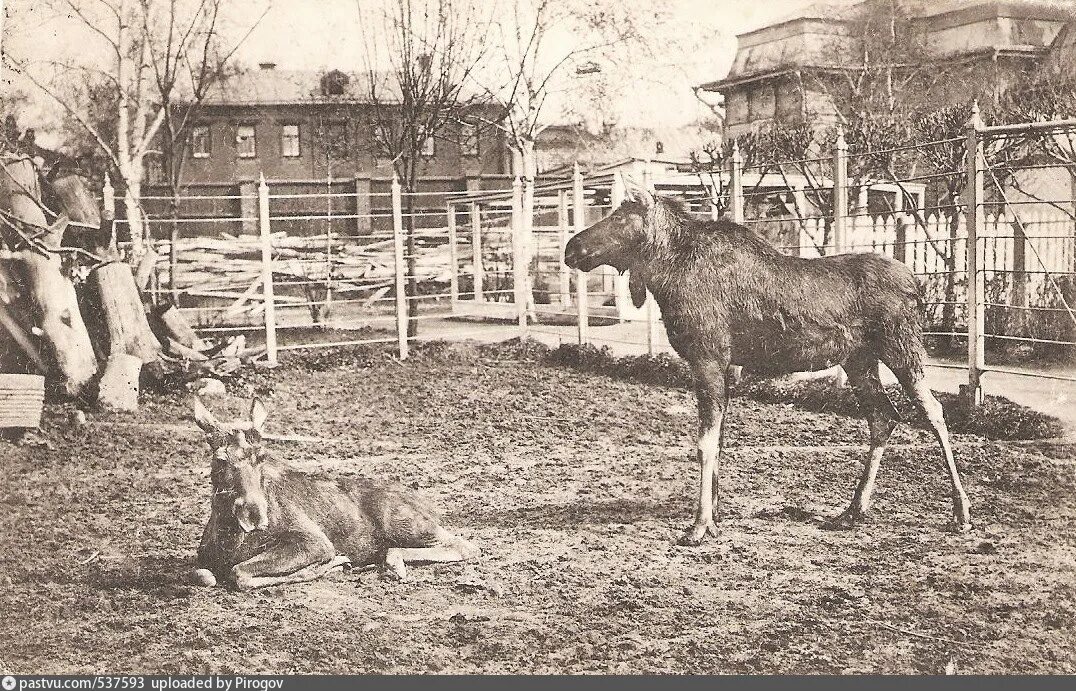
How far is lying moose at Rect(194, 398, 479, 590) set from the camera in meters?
3.22

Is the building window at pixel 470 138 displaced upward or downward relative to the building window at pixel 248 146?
upward

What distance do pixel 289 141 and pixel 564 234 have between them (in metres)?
2.07

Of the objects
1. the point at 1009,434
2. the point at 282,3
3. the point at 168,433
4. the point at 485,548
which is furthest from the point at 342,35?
the point at 1009,434

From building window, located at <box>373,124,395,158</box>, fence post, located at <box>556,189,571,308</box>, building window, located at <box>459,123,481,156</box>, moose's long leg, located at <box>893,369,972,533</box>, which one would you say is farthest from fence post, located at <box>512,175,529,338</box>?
moose's long leg, located at <box>893,369,972,533</box>

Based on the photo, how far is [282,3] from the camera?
12.9 ft

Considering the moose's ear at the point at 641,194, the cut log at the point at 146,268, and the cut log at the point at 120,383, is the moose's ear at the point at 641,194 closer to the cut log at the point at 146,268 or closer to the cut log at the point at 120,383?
the cut log at the point at 120,383

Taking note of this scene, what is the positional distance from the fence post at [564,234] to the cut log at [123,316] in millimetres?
2773

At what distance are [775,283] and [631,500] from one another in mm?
1125

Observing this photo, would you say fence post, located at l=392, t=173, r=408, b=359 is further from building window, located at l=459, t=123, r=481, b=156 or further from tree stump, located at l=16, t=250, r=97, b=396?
tree stump, located at l=16, t=250, r=97, b=396

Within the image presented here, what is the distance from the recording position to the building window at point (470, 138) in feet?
19.0

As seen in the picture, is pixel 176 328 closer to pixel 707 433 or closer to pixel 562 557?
pixel 562 557

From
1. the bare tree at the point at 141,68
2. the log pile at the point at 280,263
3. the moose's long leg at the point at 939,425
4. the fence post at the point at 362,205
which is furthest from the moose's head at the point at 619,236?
the fence post at the point at 362,205

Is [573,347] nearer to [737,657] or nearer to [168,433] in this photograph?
[168,433]

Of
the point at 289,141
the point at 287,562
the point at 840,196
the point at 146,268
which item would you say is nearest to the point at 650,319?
the point at 840,196
